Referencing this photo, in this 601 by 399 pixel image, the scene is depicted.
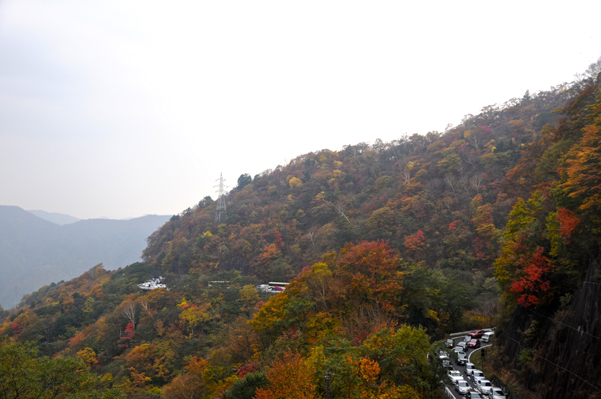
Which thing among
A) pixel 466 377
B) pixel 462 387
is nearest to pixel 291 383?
pixel 462 387

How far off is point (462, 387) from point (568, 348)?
627 cm

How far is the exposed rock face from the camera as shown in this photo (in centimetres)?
1078

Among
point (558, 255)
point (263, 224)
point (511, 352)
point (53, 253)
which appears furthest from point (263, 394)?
point (53, 253)

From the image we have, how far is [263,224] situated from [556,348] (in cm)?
4769

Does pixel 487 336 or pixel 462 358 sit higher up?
pixel 462 358

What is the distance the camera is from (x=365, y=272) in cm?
2419

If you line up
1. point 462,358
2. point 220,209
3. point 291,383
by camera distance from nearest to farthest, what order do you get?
point 291,383
point 462,358
point 220,209

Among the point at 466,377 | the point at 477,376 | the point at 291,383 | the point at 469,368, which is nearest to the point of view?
the point at 291,383

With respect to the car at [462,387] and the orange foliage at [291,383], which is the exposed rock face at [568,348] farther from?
the orange foliage at [291,383]

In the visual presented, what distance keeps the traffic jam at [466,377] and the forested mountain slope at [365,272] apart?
1080 millimetres

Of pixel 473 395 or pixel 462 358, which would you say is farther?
pixel 462 358

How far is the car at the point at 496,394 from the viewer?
1528cm

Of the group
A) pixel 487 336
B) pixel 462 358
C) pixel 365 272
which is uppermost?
pixel 365 272

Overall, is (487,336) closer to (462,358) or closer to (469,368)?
(462,358)
